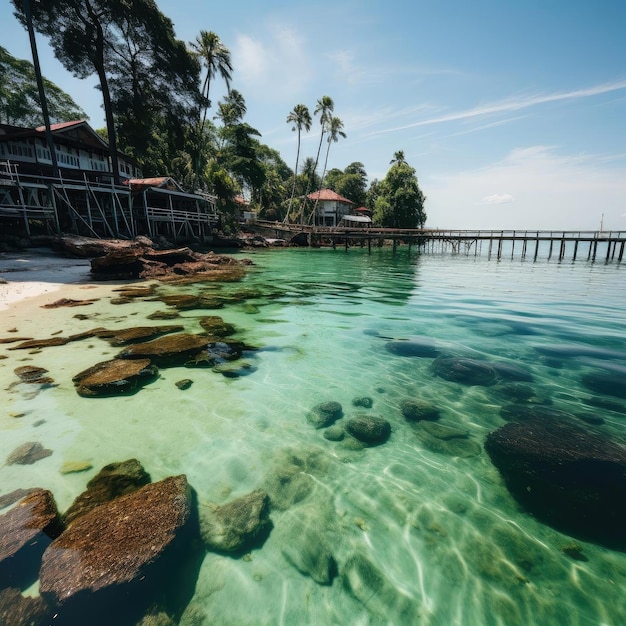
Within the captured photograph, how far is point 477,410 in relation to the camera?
506 cm

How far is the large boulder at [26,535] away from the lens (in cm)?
237

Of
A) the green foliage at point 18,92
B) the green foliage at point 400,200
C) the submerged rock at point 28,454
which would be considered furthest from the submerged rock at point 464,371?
the green foliage at point 400,200

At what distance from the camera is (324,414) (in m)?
4.89

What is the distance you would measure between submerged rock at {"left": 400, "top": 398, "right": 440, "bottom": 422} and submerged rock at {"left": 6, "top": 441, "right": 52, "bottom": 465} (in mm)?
4646

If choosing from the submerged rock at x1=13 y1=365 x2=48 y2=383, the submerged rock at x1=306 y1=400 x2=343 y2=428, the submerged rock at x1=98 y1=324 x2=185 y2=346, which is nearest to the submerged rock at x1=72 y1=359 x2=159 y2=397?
the submerged rock at x1=13 y1=365 x2=48 y2=383

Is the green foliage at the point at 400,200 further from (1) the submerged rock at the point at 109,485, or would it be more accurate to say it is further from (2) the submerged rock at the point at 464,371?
(1) the submerged rock at the point at 109,485

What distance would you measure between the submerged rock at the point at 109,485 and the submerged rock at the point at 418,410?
3.49 m

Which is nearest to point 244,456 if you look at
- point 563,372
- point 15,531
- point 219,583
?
point 219,583

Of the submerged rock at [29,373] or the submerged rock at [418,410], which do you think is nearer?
the submerged rock at [418,410]

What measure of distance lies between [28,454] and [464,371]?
6.71 m

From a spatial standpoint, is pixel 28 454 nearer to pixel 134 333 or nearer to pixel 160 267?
pixel 134 333

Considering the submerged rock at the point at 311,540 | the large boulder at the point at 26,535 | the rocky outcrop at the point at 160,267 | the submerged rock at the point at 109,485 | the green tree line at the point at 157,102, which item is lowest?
the submerged rock at the point at 311,540

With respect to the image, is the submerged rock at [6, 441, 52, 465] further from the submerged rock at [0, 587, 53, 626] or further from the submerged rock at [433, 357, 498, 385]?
the submerged rock at [433, 357, 498, 385]

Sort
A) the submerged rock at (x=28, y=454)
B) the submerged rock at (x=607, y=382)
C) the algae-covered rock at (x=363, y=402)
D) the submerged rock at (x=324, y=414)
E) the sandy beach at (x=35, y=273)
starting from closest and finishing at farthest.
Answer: the submerged rock at (x=28, y=454), the submerged rock at (x=324, y=414), the algae-covered rock at (x=363, y=402), the submerged rock at (x=607, y=382), the sandy beach at (x=35, y=273)
